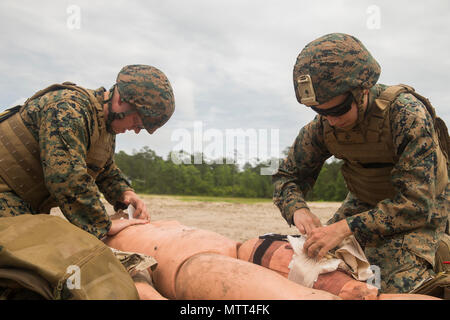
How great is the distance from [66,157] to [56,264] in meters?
1.24

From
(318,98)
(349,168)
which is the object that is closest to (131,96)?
(318,98)

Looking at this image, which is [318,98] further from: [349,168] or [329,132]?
[349,168]

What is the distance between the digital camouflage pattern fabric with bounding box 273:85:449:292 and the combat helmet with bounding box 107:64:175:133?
1.34 m

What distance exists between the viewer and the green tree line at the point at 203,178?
91.2ft

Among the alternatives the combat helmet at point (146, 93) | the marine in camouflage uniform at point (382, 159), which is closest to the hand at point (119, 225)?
the combat helmet at point (146, 93)

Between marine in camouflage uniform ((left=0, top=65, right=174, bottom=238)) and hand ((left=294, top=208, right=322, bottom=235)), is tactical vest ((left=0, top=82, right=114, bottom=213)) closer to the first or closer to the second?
marine in camouflage uniform ((left=0, top=65, right=174, bottom=238))

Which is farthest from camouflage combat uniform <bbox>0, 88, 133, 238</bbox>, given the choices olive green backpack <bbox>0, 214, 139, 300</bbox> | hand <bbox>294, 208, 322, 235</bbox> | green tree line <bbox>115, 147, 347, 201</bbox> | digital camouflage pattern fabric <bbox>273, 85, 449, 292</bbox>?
green tree line <bbox>115, 147, 347, 201</bbox>

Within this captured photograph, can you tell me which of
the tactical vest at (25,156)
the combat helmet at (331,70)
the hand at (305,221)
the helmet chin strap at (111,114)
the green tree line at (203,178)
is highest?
the combat helmet at (331,70)

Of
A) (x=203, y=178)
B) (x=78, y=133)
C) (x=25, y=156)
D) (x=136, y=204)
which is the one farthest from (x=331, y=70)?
(x=203, y=178)

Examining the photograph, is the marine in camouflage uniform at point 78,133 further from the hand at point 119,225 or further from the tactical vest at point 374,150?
the tactical vest at point 374,150

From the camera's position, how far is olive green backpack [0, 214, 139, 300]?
5.66ft

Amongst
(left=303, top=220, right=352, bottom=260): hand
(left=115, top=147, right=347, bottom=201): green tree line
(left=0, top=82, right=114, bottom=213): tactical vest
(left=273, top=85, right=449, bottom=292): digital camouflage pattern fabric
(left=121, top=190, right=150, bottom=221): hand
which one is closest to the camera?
(left=303, top=220, right=352, bottom=260): hand

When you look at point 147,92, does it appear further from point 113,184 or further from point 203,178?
point 203,178
